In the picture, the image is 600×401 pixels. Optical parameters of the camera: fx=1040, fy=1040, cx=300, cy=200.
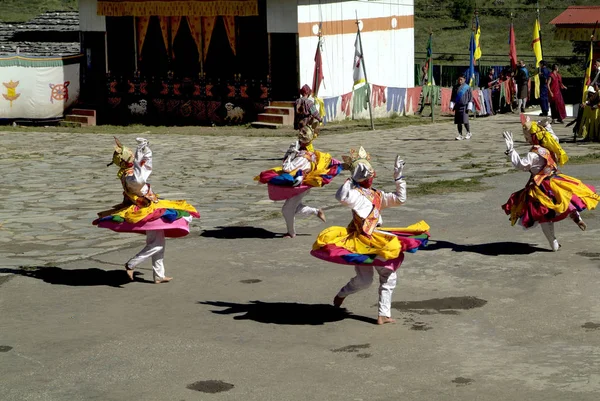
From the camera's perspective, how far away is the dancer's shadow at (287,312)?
9.95 m

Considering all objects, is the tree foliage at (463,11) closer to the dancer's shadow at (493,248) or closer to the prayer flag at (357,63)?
the prayer flag at (357,63)

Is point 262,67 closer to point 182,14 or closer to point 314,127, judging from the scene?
point 182,14

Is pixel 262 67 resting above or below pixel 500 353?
above

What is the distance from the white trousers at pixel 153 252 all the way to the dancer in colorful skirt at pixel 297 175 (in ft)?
7.99

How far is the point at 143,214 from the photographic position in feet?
36.9

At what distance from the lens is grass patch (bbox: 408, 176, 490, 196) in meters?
16.9

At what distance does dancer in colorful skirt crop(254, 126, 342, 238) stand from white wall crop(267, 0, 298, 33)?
14.6m

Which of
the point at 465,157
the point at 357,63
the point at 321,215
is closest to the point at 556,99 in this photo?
the point at 357,63

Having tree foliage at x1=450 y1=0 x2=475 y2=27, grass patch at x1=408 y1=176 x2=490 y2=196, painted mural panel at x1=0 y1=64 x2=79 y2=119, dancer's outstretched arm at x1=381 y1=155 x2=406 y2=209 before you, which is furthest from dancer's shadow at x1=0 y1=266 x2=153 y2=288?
tree foliage at x1=450 y1=0 x2=475 y2=27

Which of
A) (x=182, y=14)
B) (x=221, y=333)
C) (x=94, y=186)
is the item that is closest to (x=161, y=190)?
(x=94, y=186)

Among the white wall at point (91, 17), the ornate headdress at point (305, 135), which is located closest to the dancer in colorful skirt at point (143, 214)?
the ornate headdress at point (305, 135)

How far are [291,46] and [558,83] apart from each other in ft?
23.5

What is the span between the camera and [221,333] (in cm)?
957

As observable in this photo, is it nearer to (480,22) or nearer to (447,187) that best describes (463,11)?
(480,22)
